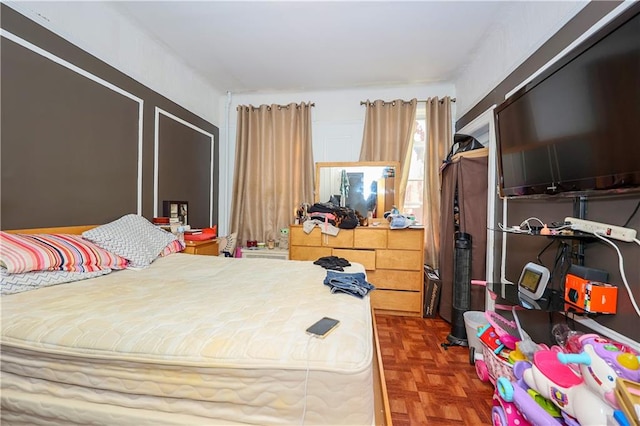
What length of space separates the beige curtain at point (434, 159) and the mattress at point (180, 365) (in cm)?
235

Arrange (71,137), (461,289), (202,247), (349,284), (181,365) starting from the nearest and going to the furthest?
(181,365)
(349,284)
(71,137)
(461,289)
(202,247)

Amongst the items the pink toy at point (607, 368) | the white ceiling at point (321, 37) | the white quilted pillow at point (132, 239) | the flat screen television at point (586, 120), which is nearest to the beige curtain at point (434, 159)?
the white ceiling at point (321, 37)

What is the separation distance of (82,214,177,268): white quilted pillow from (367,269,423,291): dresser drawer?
77.9 inches

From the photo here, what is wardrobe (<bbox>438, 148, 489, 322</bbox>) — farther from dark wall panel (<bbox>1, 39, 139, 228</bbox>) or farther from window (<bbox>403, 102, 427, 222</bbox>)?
dark wall panel (<bbox>1, 39, 139, 228</bbox>)

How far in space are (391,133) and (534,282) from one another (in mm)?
2327

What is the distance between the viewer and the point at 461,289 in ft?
7.13

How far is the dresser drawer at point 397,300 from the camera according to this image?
106 inches

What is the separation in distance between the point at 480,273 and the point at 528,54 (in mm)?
1693

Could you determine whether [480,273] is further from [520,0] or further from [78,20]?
[78,20]

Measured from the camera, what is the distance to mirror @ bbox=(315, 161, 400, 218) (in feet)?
10.6

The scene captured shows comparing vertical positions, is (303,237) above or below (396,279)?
above

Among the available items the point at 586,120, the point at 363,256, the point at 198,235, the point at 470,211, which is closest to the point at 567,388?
the point at 586,120

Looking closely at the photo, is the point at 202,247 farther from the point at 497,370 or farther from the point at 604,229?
the point at 604,229

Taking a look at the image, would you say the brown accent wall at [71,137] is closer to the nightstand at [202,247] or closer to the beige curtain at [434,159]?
the nightstand at [202,247]
